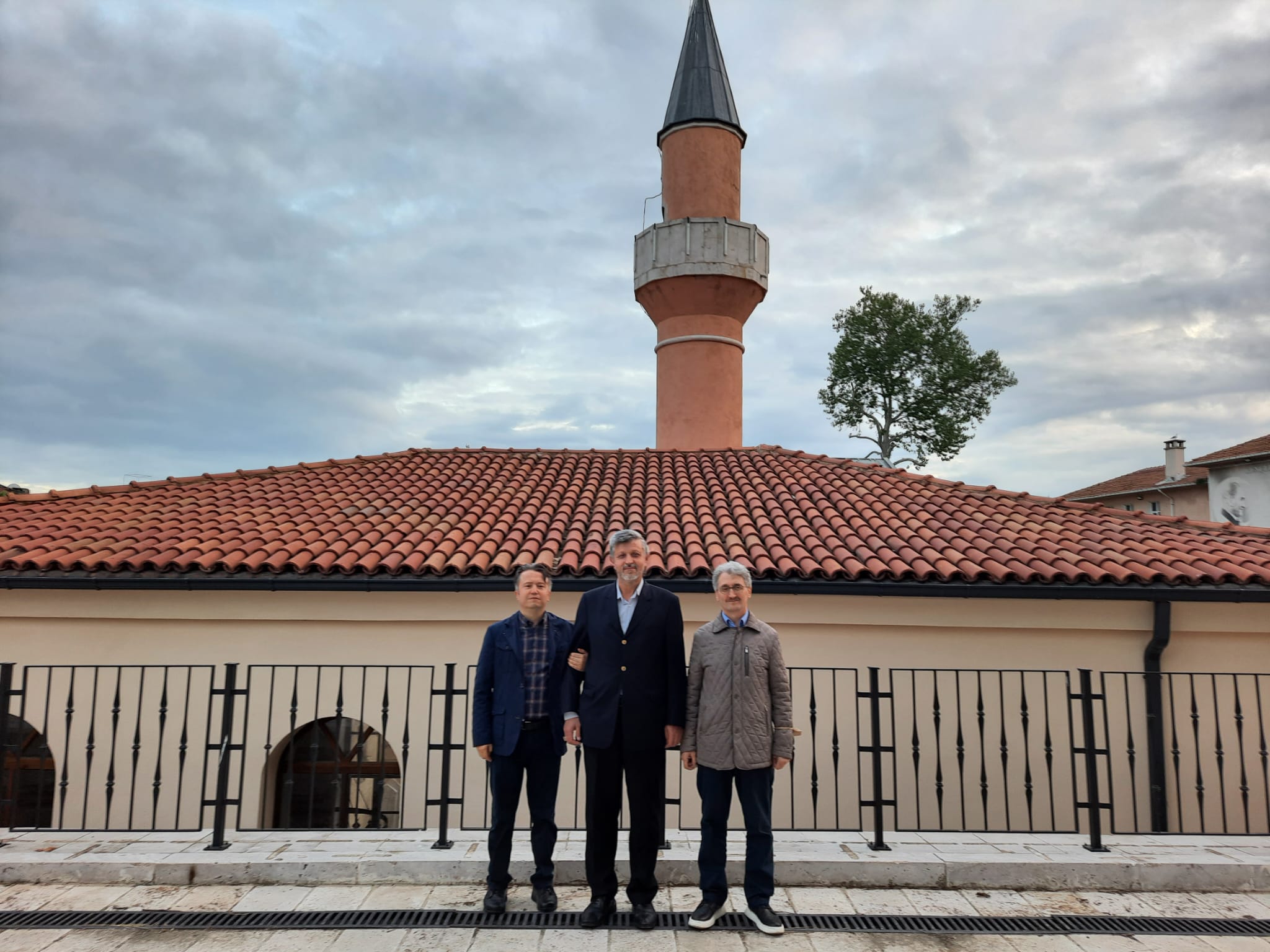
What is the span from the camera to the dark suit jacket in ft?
13.1

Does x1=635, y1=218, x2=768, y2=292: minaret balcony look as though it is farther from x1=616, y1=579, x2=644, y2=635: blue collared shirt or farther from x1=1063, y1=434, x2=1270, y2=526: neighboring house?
x1=1063, y1=434, x2=1270, y2=526: neighboring house

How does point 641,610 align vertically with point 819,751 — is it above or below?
above

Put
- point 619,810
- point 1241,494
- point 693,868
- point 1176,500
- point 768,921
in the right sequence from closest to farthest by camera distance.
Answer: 1. point 768,921
2. point 619,810
3. point 693,868
4. point 1241,494
5. point 1176,500

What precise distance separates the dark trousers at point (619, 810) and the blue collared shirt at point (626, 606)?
0.51 meters

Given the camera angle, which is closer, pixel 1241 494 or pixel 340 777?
pixel 340 777

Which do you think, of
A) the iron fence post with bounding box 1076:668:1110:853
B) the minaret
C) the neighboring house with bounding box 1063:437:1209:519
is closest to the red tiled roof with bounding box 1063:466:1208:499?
the neighboring house with bounding box 1063:437:1209:519

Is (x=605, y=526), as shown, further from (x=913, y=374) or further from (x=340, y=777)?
(x=913, y=374)

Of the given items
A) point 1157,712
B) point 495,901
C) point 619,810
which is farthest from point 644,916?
point 1157,712

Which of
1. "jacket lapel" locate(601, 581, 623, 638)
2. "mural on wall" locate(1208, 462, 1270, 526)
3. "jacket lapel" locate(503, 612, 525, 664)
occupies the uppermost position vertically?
"mural on wall" locate(1208, 462, 1270, 526)

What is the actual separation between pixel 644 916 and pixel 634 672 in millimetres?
1358

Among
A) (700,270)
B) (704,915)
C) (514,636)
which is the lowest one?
(704,915)

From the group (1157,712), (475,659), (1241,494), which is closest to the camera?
(1157,712)

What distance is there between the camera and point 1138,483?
33.6m

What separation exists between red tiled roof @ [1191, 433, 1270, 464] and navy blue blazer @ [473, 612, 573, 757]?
27.4m
